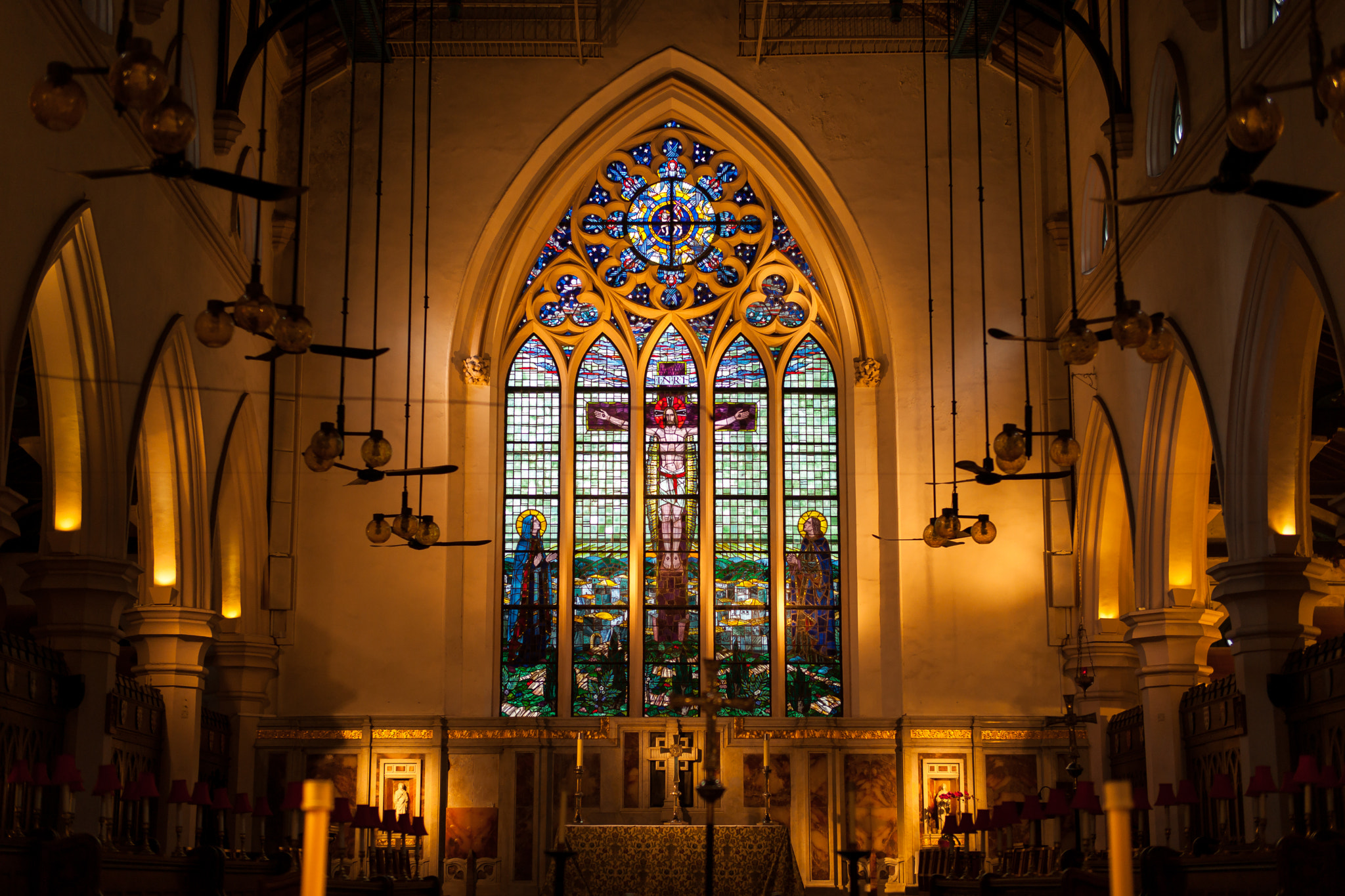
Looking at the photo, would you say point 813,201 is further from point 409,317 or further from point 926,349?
point 409,317

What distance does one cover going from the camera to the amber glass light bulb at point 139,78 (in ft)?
22.5

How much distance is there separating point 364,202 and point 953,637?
8.31m

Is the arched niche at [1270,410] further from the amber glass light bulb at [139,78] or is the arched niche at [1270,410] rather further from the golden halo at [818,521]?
the amber glass light bulb at [139,78]

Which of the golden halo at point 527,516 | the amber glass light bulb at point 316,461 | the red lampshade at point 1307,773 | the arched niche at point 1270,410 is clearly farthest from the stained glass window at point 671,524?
the red lampshade at point 1307,773

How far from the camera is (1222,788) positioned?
38.3ft

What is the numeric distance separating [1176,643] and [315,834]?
12160mm

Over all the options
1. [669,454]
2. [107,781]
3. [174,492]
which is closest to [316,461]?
[107,781]

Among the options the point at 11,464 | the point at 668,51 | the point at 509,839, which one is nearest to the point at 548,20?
the point at 668,51

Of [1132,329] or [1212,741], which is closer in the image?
[1132,329]

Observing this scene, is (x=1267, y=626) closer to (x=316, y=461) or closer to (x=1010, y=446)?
(x=1010, y=446)

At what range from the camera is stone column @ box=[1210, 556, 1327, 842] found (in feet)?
39.4

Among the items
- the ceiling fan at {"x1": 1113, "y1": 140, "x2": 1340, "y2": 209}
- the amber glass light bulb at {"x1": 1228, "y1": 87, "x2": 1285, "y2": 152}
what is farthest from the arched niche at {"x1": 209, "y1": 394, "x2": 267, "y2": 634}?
the amber glass light bulb at {"x1": 1228, "y1": 87, "x2": 1285, "y2": 152}

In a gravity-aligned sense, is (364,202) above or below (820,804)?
above

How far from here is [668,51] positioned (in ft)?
61.9
